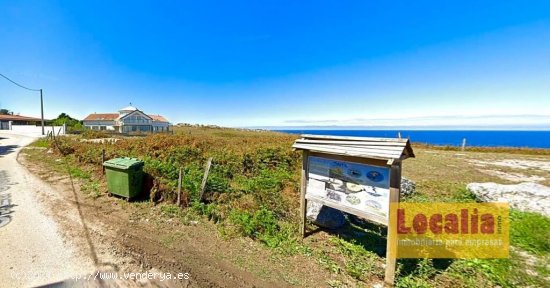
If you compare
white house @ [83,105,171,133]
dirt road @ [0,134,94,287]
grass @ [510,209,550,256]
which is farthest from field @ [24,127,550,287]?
white house @ [83,105,171,133]

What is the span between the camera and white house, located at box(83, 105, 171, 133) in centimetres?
4688

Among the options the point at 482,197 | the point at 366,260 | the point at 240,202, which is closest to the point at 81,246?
the point at 240,202

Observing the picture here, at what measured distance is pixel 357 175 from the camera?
3.88 metres

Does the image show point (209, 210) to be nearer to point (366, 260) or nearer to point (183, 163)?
point (366, 260)

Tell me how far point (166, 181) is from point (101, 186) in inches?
108

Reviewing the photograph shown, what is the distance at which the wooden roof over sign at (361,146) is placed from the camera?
3.24 m

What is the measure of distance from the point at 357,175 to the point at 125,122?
178 ft

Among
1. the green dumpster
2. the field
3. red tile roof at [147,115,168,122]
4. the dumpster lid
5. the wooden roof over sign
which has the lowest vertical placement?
the field

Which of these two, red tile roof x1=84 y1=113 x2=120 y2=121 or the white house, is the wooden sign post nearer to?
the white house

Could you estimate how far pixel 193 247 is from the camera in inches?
174

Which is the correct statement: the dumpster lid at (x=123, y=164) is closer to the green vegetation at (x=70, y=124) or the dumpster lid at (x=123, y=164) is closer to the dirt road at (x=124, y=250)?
the dirt road at (x=124, y=250)

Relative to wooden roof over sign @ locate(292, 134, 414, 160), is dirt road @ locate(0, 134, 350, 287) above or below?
below

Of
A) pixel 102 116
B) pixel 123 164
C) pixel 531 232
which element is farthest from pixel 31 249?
pixel 102 116

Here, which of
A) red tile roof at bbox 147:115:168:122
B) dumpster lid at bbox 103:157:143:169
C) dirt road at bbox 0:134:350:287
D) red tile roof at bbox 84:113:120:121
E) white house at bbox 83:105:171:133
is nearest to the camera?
dirt road at bbox 0:134:350:287
